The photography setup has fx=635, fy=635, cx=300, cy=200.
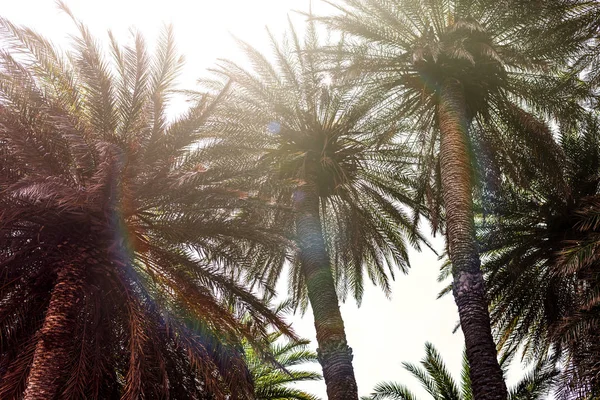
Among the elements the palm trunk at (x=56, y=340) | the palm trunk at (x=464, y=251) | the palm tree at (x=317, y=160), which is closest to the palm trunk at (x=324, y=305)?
the palm tree at (x=317, y=160)

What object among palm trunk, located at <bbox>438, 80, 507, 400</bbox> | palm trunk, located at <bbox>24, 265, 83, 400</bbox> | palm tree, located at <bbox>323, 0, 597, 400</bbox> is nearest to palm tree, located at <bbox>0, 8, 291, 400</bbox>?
palm trunk, located at <bbox>24, 265, 83, 400</bbox>

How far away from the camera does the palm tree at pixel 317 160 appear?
12578 millimetres

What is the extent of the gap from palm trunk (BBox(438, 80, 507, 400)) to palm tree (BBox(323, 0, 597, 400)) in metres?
0.03

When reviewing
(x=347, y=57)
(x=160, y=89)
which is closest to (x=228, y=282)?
(x=160, y=89)

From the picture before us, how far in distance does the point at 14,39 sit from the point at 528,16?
29.3 feet

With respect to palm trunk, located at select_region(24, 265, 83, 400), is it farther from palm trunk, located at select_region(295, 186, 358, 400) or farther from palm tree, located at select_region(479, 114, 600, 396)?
palm tree, located at select_region(479, 114, 600, 396)

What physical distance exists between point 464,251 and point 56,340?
20.5 ft

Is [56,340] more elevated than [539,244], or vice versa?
[539,244]

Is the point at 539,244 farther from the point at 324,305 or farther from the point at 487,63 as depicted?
the point at 324,305

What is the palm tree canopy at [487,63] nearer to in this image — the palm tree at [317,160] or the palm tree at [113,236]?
the palm tree at [317,160]

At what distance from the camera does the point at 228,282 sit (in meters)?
9.79

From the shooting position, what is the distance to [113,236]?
931 cm

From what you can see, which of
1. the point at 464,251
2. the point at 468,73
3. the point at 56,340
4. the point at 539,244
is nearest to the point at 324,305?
the point at 464,251

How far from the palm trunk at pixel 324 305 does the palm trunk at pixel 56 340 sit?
4214 millimetres
